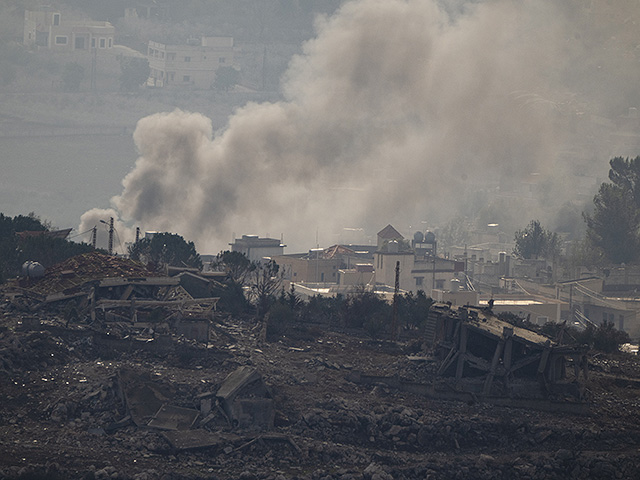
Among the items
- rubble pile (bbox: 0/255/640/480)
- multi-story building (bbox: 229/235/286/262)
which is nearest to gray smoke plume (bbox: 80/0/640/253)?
multi-story building (bbox: 229/235/286/262)

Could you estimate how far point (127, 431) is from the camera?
22875mm

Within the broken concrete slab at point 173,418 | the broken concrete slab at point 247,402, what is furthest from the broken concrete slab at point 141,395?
the broken concrete slab at point 247,402

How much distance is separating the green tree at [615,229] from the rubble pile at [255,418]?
222 ft

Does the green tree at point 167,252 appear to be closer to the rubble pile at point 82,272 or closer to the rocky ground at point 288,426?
the rubble pile at point 82,272

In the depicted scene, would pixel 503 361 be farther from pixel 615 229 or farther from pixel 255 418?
pixel 615 229

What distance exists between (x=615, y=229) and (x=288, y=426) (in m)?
75.0

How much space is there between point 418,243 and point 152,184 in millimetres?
18786

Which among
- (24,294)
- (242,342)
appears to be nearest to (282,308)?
(242,342)

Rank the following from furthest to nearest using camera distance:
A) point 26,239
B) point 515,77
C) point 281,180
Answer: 1. point 515,77
2. point 281,180
3. point 26,239

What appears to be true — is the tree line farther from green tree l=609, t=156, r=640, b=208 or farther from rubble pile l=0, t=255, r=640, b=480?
rubble pile l=0, t=255, r=640, b=480

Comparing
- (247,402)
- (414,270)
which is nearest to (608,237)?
(414,270)

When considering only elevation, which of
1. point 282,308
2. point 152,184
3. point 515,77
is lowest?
point 282,308

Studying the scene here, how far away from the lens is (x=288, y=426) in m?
23.9

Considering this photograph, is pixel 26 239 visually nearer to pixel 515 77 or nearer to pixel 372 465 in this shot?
pixel 372 465
